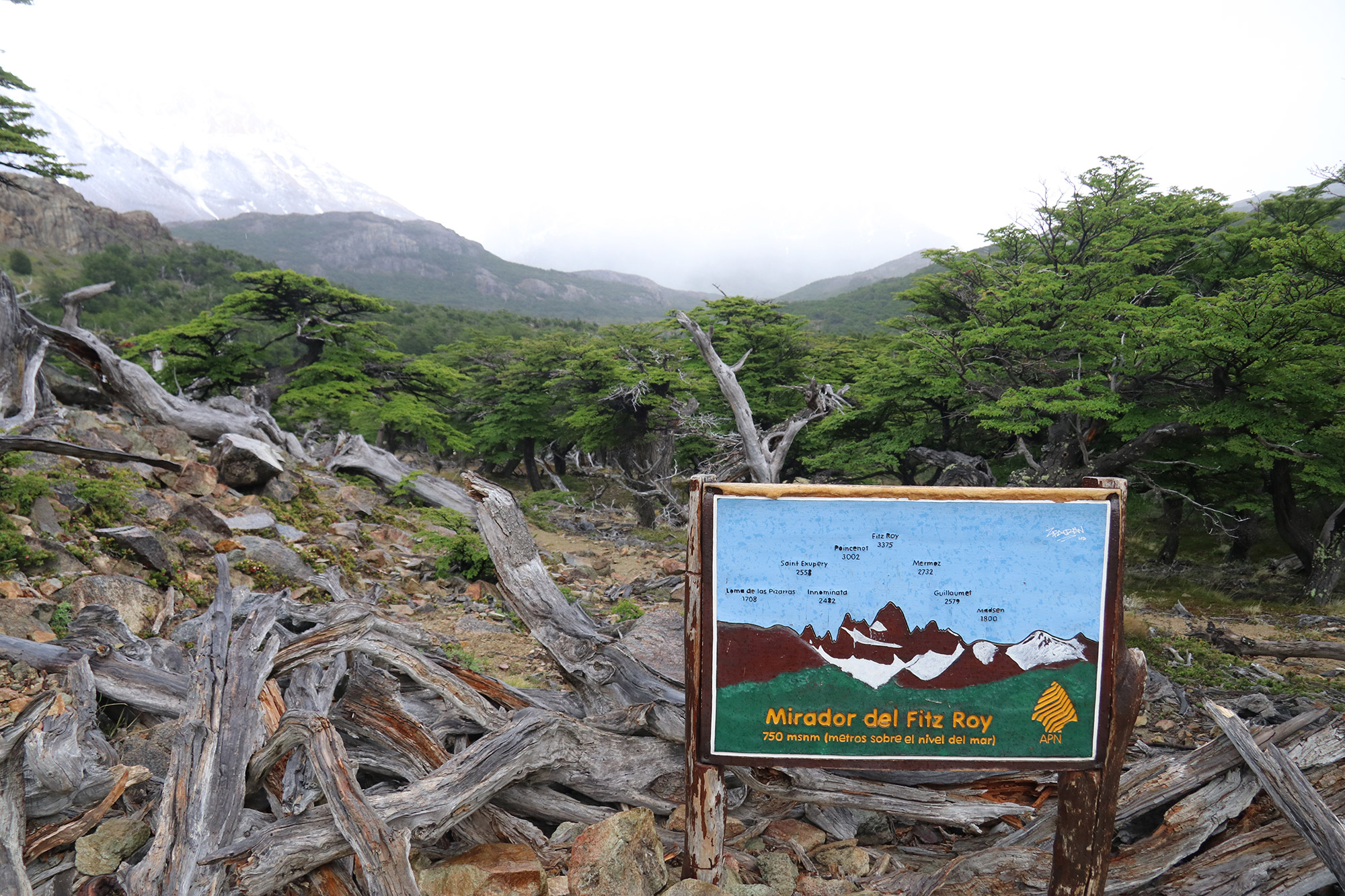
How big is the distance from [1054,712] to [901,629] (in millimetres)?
711

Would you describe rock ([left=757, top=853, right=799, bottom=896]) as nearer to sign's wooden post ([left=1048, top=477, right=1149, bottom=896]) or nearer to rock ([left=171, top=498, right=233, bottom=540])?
sign's wooden post ([left=1048, top=477, right=1149, bottom=896])

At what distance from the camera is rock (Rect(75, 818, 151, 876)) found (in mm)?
2631

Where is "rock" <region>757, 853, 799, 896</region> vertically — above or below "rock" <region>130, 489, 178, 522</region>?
below

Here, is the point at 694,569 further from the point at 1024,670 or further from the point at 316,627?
the point at 316,627

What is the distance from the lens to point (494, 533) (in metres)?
4.34

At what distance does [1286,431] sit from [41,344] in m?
16.9

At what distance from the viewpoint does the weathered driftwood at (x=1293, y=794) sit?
2783 mm

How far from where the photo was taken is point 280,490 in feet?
30.5

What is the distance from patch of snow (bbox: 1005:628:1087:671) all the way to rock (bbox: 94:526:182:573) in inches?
253

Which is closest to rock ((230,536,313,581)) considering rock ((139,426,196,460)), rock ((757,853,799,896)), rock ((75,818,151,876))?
rock ((139,426,196,460))

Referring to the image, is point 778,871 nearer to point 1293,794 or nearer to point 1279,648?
point 1293,794

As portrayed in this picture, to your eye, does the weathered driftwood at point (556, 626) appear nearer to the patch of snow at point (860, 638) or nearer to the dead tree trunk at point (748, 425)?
the patch of snow at point (860, 638)

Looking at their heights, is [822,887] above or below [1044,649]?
below

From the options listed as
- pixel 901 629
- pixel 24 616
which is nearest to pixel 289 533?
pixel 24 616
